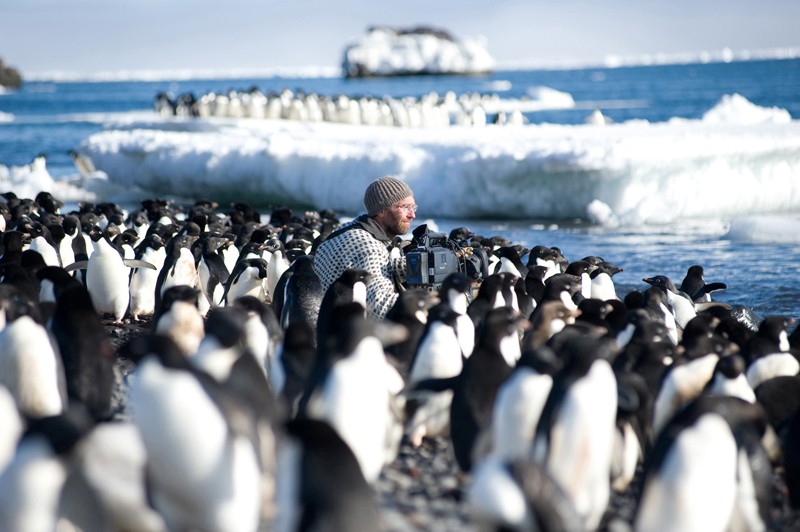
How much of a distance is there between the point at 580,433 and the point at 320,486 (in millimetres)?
1066

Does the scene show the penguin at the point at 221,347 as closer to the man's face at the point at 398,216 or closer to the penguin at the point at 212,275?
the man's face at the point at 398,216

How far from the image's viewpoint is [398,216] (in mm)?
5781

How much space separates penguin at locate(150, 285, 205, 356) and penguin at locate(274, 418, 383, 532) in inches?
71.3

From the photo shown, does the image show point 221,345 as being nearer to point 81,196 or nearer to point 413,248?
point 413,248

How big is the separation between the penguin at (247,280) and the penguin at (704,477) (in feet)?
13.4

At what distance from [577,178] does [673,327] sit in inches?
283

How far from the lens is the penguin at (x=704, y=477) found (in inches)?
132

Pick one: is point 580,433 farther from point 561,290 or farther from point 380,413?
point 561,290

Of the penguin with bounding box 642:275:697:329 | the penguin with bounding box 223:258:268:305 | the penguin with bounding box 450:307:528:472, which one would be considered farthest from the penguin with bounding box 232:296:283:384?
the penguin with bounding box 642:275:697:329

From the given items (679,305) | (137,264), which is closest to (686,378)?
(679,305)

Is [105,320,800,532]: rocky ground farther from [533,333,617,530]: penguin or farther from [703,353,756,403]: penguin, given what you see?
[703,353,756,403]: penguin

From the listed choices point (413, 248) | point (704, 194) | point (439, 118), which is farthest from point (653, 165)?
point (439, 118)

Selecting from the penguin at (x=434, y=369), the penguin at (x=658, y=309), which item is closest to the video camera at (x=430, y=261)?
the penguin at (x=434, y=369)

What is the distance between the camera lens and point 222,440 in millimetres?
3283
